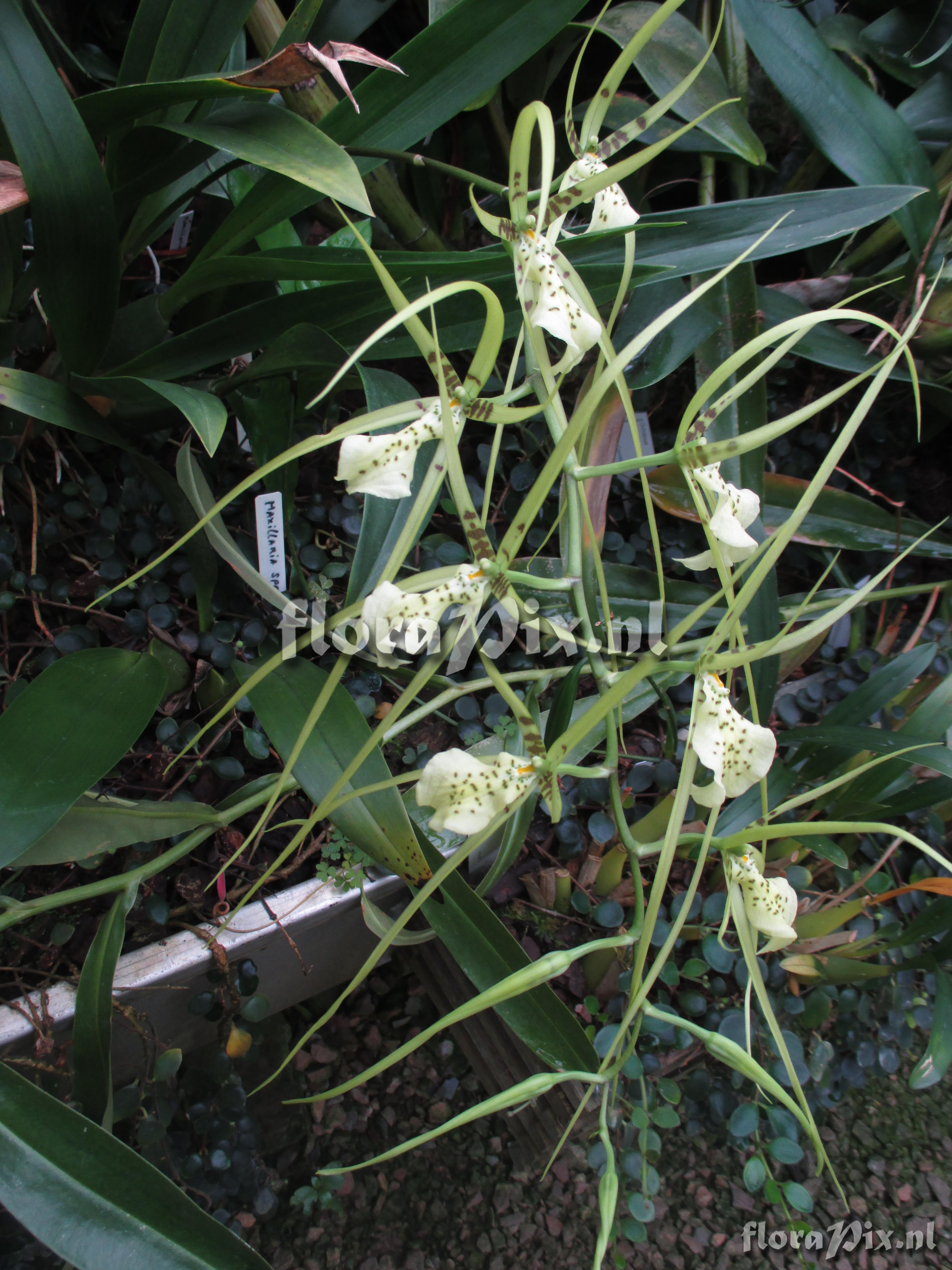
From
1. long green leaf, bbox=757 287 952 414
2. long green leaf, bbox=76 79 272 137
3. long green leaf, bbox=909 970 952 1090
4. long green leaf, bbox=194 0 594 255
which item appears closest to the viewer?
long green leaf, bbox=76 79 272 137

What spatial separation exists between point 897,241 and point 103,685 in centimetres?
116

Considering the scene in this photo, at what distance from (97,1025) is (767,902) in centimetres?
51

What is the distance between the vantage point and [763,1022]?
2.57 feet

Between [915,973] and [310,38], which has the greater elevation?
[310,38]

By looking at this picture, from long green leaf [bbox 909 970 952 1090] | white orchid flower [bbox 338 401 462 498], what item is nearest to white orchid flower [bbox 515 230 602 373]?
white orchid flower [bbox 338 401 462 498]

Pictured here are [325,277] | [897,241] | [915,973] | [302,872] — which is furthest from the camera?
[897,241]

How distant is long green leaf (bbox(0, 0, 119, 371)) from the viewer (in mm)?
508

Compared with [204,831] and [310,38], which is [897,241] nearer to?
[310,38]

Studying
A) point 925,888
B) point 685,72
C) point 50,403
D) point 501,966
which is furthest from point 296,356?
point 925,888

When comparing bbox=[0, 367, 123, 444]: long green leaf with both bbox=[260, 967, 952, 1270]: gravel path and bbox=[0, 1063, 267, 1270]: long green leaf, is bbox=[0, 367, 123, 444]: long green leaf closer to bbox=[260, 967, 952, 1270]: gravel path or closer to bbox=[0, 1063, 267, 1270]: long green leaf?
bbox=[0, 1063, 267, 1270]: long green leaf

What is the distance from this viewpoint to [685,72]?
0.86 m

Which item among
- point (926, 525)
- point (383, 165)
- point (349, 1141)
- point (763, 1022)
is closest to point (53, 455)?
point (383, 165)

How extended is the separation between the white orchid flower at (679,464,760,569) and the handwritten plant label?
37cm

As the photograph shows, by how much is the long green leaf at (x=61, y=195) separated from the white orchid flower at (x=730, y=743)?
1.95ft
